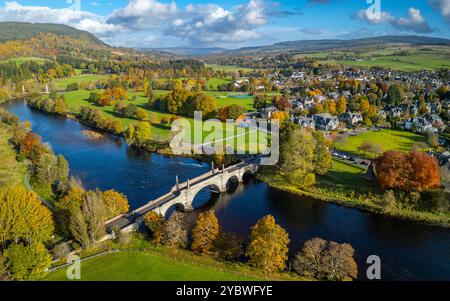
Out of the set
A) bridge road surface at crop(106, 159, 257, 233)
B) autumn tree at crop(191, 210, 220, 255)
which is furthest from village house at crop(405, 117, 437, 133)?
autumn tree at crop(191, 210, 220, 255)

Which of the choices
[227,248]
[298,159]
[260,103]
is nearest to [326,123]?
[260,103]

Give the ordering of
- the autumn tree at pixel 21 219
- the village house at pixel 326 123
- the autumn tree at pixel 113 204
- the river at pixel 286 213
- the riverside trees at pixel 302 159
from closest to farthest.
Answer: the autumn tree at pixel 21 219 < the river at pixel 286 213 < the autumn tree at pixel 113 204 < the riverside trees at pixel 302 159 < the village house at pixel 326 123

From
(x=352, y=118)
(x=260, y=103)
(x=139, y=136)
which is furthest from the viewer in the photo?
(x=260, y=103)

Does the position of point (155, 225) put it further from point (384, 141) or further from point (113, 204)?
point (384, 141)

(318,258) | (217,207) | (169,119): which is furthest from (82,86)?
(318,258)

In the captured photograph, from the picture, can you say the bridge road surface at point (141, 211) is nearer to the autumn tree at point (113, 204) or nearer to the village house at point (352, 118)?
the autumn tree at point (113, 204)

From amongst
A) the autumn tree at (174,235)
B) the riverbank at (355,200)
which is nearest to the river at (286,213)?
the riverbank at (355,200)
